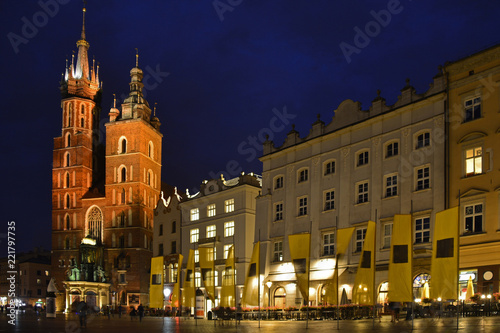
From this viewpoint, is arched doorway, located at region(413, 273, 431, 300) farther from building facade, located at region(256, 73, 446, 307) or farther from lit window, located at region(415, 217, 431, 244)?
lit window, located at region(415, 217, 431, 244)

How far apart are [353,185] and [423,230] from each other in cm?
750

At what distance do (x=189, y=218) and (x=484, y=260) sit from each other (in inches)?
1482

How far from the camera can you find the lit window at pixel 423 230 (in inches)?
1577

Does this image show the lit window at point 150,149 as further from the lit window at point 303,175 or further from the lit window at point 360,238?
the lit window at point 360,238

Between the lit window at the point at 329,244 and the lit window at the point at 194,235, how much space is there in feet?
70.1

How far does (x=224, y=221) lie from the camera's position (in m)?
61.8

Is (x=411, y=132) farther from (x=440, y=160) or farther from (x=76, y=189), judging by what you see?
(x=76, y=189)

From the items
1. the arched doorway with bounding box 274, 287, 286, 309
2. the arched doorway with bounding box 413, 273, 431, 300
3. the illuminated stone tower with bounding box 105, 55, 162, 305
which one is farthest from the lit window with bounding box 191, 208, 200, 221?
the arched doorway with bounding box 413, 273, 431, 300

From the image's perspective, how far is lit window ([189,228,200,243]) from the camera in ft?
216

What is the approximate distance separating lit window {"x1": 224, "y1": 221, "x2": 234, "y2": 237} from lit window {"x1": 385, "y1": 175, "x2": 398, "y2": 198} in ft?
68.2

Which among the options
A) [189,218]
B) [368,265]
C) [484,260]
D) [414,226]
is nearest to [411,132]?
[414,226]

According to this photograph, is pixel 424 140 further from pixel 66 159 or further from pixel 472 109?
pixel 66 159

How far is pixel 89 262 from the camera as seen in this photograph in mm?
89938

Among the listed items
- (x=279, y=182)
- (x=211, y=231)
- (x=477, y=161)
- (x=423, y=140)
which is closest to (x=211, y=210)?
(x=211, y=231)
